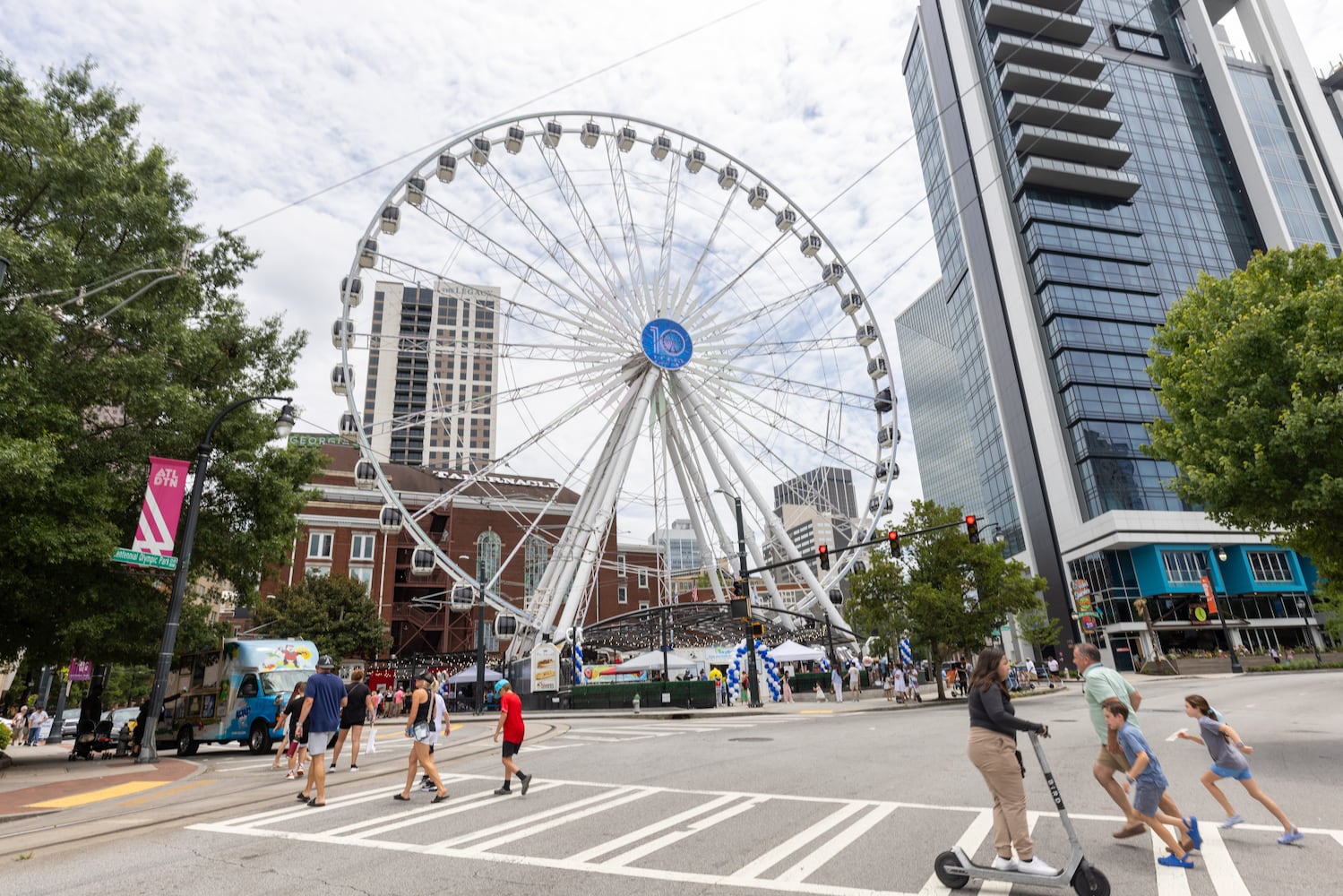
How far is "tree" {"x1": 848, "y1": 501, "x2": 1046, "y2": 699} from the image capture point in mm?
31516

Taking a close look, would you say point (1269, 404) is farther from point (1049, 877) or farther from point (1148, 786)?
point (1049, 877)

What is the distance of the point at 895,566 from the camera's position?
33.3 metres

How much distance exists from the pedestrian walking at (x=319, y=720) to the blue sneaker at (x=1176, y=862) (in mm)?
9133

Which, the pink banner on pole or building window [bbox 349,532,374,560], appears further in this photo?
building window [bbox 349,532,374,560]

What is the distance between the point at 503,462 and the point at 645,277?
10686 millimetres

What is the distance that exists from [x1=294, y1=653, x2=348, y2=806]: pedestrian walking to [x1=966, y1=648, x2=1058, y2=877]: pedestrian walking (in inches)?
318

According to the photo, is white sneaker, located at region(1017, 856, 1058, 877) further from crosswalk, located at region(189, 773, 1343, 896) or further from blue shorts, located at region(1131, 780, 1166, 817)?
blue shorts, located at region(1131, 780, 1166, 817)

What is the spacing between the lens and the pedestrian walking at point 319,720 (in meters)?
9.82

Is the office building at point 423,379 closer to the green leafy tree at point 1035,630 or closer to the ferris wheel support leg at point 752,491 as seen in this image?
the green leafy tree at point 1035,630

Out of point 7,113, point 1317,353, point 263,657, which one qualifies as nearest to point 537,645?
point 263,657

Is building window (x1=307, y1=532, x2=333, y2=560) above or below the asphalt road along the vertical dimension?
above

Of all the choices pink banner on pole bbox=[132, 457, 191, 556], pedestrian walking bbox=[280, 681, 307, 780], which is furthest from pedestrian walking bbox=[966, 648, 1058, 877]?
pink banner on pole bbox=[132, 457, 191, 556]

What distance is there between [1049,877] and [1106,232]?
3232 inches

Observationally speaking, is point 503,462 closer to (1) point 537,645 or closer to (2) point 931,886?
(1) point 537,645
